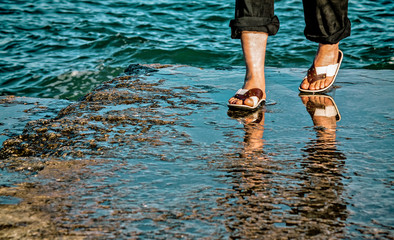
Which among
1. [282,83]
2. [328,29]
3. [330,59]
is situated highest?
[328,29]

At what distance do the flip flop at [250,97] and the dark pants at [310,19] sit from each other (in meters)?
0.37

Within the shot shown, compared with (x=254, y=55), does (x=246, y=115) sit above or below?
below

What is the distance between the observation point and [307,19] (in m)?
2.92

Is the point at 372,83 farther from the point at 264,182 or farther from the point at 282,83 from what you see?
the point at 264,182

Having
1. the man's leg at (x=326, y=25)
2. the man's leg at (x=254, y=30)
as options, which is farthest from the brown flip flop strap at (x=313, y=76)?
the man's leg at (x=254, y=30)

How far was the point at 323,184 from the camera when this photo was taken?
1.50 metres

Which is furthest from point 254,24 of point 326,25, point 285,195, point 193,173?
point 285,195

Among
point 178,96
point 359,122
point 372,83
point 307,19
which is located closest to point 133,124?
point 178,96

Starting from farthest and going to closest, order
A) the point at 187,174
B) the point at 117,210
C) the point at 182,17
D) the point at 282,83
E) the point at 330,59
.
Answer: the point at 182,17
the point at 282,83
the point at 330,59
the point at 187,174
the point at 117,210

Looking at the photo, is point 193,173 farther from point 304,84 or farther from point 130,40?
point 130,40

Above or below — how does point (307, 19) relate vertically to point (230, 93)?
above

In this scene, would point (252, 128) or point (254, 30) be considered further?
point (254, 30)

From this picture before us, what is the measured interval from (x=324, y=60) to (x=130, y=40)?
5706mm

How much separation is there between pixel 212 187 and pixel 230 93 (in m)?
1.55
